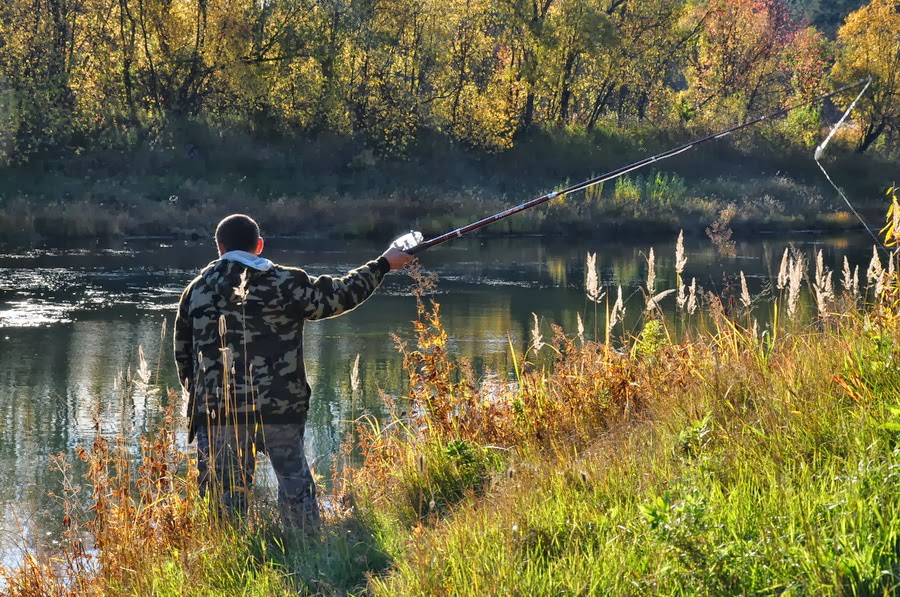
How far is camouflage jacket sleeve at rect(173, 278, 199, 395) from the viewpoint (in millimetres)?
4980

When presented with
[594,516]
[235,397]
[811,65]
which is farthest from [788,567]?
[811,65]

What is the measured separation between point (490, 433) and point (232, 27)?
2993 cm

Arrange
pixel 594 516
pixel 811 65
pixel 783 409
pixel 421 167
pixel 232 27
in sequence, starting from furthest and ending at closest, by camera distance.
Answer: pixel 811 65 < pixel 421 167 < pixel 232 27 < pixel 783 409 < pixel 594 516

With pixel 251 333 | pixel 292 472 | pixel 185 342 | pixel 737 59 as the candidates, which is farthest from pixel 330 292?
pixel 737 59

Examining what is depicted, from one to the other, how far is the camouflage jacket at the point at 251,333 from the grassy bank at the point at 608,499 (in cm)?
42

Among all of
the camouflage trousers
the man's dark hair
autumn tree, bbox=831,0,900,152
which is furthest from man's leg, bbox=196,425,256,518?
autumn tree, bbox=831,0,900,152

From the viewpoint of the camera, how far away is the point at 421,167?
36.0 m

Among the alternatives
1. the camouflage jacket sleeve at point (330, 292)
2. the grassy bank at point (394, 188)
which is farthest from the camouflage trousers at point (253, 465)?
the grassy bank at point (394, 188)

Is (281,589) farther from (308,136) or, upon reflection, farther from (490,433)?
(308,136)

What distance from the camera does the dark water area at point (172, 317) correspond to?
8766mm

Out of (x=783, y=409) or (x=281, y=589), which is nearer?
(x=281, y=589)

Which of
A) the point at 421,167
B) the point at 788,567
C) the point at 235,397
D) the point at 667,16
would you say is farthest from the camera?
the point at 667,16

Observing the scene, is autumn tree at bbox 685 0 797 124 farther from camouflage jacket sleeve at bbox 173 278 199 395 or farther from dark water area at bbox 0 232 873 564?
camouflage jacket sleeve at bbox 173 278 199 395

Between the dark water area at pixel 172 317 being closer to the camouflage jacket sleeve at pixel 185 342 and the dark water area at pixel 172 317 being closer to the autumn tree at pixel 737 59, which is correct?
the camouflage jacket sleeve at pixel 185 342
